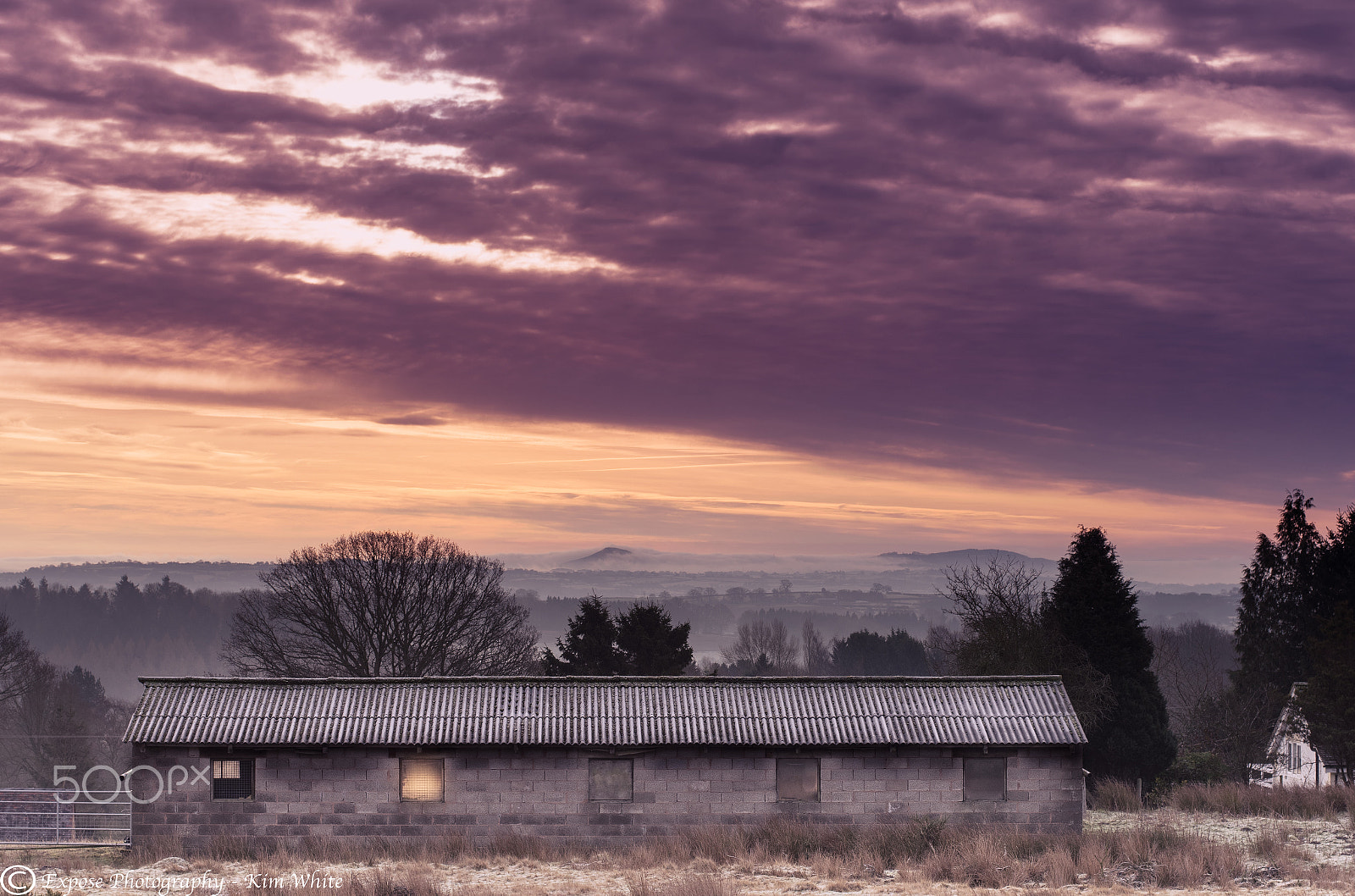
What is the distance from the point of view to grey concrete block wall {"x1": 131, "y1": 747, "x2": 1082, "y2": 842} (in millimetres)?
25250

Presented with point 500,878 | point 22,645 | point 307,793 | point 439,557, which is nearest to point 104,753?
point 22,645

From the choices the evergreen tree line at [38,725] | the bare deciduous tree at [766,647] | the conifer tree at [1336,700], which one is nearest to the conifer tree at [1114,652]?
the conifer tree at [1336,700]

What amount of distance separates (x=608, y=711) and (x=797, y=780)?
425 cm

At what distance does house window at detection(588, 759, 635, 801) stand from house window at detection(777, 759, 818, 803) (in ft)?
10.2

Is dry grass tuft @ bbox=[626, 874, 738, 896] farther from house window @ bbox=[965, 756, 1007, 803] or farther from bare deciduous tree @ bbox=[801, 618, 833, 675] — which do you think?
bare deciduous tree @ bbox=[801, 618, 833, 675]

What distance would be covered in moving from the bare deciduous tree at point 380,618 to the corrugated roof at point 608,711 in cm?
2321

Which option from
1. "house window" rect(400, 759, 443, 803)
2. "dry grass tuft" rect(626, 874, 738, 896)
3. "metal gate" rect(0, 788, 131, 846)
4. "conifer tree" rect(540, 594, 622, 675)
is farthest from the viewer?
"conifer tree" rect(540, 594, 622, 675)

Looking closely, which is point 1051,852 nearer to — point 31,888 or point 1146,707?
point 31,888

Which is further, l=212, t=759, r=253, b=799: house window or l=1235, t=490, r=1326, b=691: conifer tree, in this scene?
l=1235, t=490, r=1326, b=691: conifer tree

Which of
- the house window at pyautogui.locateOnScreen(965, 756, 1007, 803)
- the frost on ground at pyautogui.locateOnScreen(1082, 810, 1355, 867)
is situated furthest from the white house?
the house window at pyautogui.locateOnScreen(965, 756, 1007, 803)

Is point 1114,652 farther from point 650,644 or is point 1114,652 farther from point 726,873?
point 726,873

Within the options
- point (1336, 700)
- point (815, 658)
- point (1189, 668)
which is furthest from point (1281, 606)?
point (815, 658)

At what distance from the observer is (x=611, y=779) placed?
2580cm

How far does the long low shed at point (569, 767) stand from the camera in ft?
82.9
